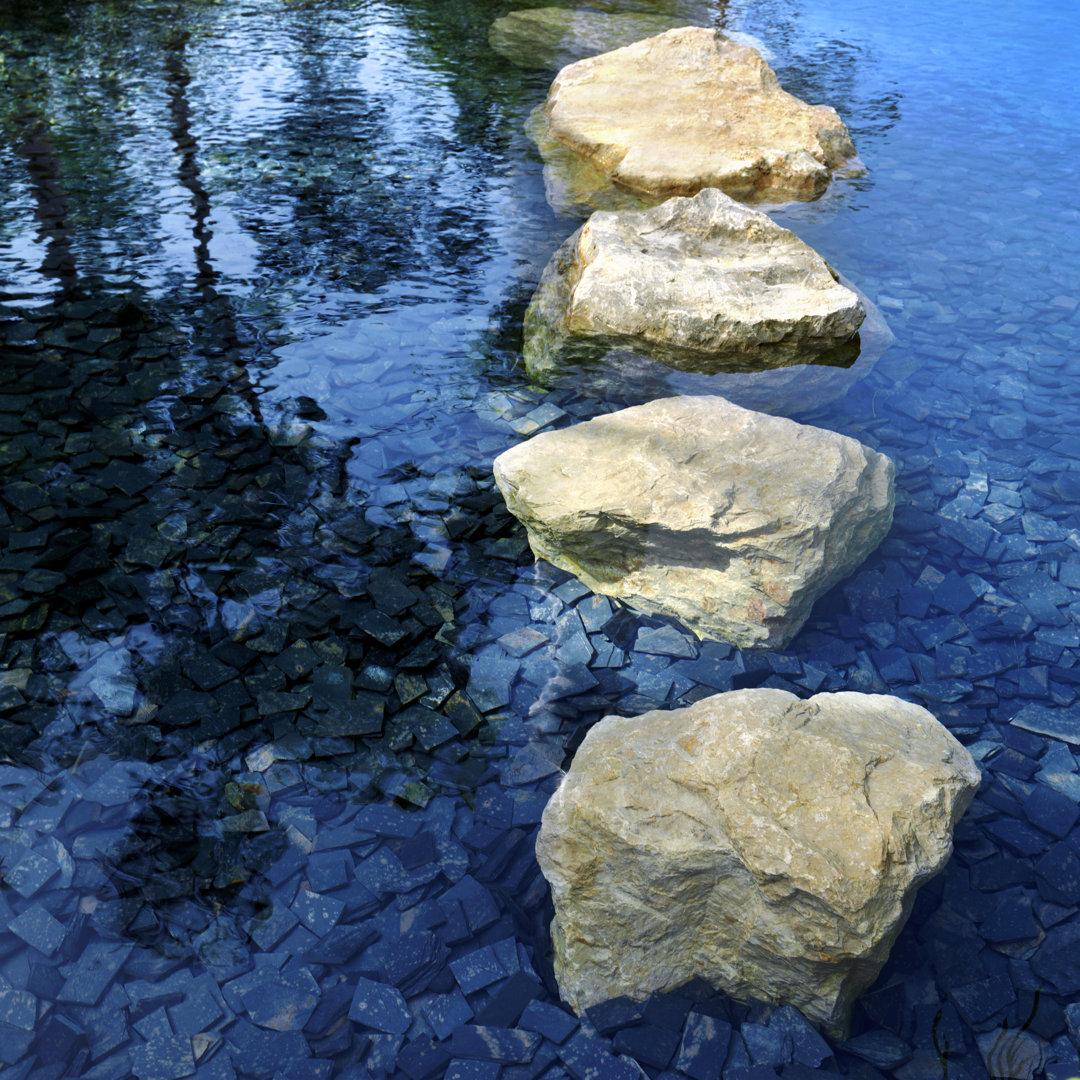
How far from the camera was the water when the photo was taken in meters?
3.02

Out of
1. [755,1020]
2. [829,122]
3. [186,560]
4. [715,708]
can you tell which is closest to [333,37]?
[829,122]

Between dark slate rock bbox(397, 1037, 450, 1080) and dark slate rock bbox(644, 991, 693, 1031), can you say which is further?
dark slate rock bbox(644, 991, 693, 1031)

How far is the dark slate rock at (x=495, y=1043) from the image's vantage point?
9.20 feet

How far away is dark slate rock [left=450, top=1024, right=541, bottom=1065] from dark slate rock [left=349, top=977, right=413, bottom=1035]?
0.18 metres

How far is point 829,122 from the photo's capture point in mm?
8930

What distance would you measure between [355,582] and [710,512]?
5.97 feet

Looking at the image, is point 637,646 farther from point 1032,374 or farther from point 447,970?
point 1032,374

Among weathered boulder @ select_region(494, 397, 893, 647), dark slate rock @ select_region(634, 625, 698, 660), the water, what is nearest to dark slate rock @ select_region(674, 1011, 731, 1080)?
the water

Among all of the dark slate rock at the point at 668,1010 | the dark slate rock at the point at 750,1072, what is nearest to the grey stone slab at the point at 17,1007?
the dark slate rock at the point at 668,1010

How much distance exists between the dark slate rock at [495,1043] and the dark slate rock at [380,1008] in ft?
0.60

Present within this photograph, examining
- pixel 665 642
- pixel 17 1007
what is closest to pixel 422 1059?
pixel 17 1007

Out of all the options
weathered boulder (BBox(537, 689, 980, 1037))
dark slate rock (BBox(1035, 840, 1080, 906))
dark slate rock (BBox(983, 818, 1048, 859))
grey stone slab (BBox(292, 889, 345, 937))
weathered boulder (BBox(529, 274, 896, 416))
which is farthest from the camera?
weathered boulder (BBox(529, 274, 896, 416))

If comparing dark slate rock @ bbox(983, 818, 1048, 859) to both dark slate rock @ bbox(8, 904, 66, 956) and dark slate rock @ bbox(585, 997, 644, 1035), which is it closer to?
dark slate rock @ bbox(585, 997, 644, 1035)

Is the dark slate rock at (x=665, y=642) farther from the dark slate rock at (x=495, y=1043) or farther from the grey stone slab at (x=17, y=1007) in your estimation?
the grey stone slab at (x=17, y=1007)
